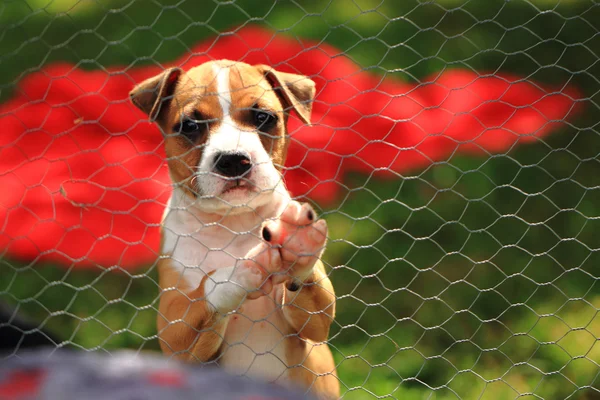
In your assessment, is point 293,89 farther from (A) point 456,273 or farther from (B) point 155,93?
(A) point 456,273

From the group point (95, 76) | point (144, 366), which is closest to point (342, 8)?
point (95, 76)

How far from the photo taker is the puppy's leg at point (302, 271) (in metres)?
2.12

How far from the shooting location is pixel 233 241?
2.48 meters

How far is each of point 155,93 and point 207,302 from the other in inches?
28.1

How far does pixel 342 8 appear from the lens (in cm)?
504

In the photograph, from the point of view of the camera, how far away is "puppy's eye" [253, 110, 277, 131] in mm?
2439

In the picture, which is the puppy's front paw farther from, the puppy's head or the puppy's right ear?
the puppy's right ear

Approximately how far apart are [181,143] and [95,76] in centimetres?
262

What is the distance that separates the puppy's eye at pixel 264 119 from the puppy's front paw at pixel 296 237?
40 cm

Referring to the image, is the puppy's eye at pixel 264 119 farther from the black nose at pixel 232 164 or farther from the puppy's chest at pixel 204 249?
the puppy's chest at pixel 204 249

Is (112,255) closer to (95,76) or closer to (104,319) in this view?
(104,319)

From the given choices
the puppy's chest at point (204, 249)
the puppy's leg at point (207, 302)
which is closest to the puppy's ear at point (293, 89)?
the puppy's chest at point (204, 249)

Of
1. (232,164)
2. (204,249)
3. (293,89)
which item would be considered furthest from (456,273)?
(232,164)

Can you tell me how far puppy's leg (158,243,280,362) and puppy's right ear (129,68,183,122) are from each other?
1.60 feet
